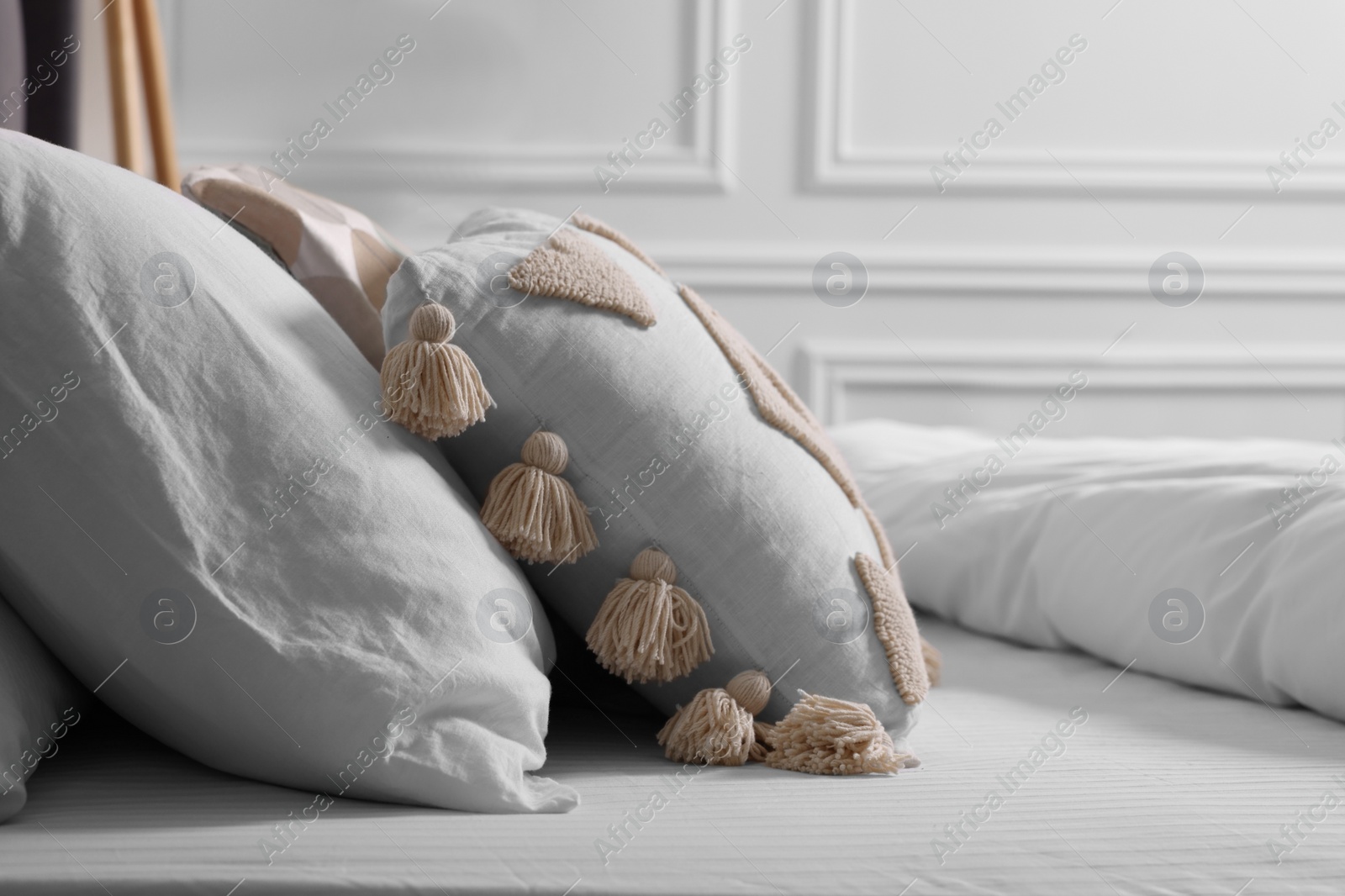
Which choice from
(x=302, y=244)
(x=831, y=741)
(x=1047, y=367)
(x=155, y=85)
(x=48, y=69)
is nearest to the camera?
(x=831, y=741)

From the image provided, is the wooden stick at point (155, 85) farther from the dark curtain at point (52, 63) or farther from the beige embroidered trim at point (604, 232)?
the beige embroidered trim at point (604, 232)

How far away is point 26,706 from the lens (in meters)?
0.58

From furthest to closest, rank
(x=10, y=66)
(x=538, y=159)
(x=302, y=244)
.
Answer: (x=538, y=159) → (x=10, y=66) → (x=302, y=244)

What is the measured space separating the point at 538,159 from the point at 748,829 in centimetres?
181

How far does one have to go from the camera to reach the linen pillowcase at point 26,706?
536mm

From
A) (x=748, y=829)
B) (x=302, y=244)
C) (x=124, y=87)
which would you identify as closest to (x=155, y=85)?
(x=124, y=87)

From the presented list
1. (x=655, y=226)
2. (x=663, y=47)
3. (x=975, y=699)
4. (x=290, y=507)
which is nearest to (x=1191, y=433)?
(x=655, y=226)

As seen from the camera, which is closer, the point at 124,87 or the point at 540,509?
the point at 540,509

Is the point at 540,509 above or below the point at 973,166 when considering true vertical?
below

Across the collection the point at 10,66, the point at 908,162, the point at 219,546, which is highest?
the point at 908,162

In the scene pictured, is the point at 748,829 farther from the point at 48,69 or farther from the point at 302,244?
the point at 48,69

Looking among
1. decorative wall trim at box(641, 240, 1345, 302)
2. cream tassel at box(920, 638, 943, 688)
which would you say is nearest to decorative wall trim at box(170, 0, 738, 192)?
decorative wall trim at box(641, 240, 1345, 302)

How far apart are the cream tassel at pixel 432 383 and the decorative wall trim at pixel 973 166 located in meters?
1.70

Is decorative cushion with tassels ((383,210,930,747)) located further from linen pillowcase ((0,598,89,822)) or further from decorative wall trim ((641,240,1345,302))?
decorative wall trim ((641,240,1345,302))
